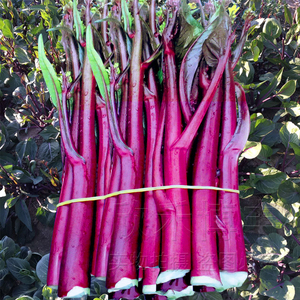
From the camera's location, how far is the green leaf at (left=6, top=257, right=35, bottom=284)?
4.33 ft

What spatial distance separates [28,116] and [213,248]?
138 centimetres

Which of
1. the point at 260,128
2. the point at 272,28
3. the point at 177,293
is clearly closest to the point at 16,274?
the point at 177,293

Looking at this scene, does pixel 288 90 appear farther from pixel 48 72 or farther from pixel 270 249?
pixel 48 72

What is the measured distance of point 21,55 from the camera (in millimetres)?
2027

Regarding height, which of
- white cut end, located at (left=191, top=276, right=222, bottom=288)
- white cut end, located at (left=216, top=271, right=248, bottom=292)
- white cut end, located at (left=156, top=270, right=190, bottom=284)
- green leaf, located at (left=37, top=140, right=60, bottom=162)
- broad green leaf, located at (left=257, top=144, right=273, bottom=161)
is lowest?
white cut end, located at (left=216, top=271, right=248, bottom=292)

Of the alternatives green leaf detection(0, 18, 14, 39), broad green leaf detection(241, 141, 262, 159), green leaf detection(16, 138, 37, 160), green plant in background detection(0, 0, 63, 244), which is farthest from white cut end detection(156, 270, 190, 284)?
green leaf detection(0, 18, 14, 39)

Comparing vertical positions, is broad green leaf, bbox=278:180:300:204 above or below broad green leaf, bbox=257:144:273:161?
below

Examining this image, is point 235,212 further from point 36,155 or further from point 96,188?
point 36,155

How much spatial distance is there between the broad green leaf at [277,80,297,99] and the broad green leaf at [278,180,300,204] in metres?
0.60

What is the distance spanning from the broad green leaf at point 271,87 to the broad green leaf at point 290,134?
Result: 319mm

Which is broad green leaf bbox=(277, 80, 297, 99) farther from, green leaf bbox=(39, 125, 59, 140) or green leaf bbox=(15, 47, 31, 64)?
green leaf bbox=(15, 47, 31, 64)

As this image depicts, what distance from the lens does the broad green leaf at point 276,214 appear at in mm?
1234

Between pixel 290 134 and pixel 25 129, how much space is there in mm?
1586

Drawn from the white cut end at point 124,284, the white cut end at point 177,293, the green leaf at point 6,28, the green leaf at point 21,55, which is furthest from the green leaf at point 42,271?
the green leaf at point 6,28
